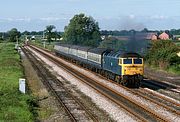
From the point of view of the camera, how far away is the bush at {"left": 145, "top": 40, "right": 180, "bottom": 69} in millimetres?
48600

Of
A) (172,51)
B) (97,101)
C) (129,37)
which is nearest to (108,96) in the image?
(97,101)

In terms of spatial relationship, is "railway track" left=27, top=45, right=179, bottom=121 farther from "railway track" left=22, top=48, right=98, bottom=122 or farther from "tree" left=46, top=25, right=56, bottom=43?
"tree" left=46, top=25, right=56, bottom=43

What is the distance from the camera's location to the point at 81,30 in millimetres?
116125

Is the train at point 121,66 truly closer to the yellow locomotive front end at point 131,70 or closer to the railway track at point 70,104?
the yellow locomotive front end at point 131,70

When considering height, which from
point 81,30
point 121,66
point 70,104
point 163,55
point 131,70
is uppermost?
point 81,30

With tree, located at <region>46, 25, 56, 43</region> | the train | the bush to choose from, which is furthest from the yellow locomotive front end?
tree, located at <region>46, 25, 56, 43</region>

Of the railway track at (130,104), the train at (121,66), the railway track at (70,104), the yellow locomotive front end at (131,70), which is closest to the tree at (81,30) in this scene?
the train at (121,66)

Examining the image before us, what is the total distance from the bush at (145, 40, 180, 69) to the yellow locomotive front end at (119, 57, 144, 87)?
676 inches

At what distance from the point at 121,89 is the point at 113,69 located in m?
3.69

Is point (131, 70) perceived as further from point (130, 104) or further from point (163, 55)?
point (163, 55)

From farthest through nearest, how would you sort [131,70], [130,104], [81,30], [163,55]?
[81,30] < [163,55] < [131,70] < [130,104]

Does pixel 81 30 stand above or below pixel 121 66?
above

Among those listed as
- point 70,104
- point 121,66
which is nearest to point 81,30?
point 121,66

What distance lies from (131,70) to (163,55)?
19431mm
